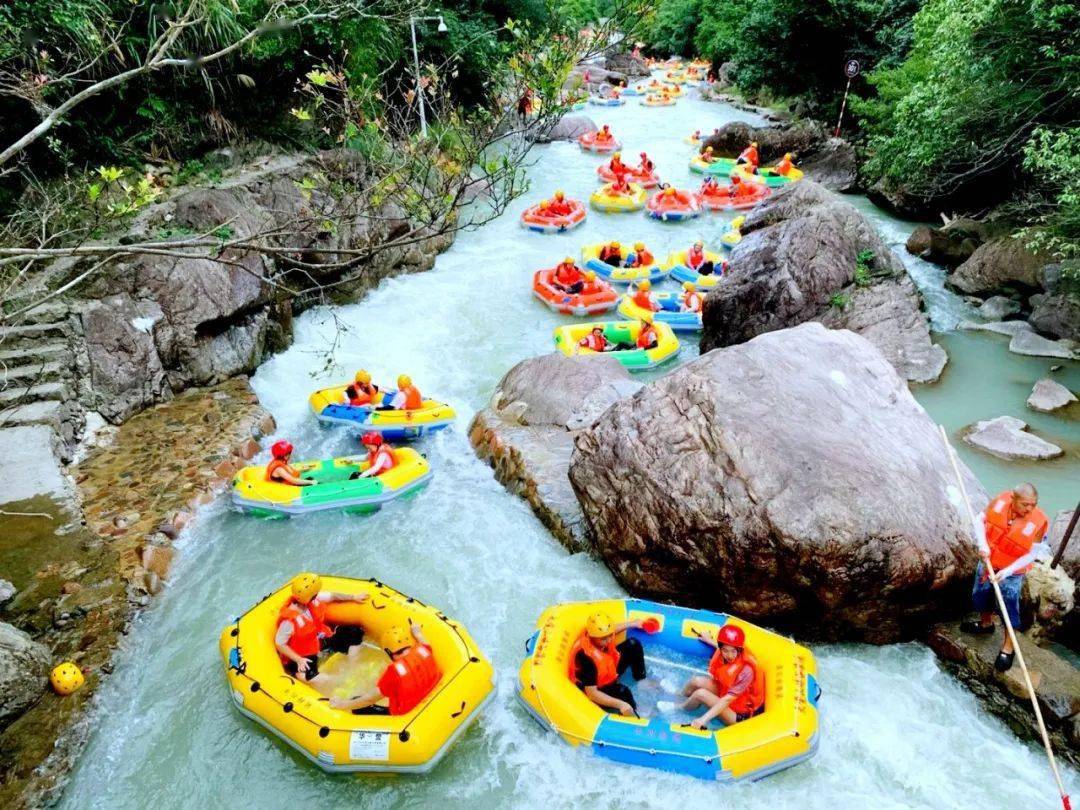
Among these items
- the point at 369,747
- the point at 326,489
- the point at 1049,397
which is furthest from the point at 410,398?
the point at 1049,397

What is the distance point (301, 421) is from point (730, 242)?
9920 mm

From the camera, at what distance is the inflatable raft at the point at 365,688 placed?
5.00 metres

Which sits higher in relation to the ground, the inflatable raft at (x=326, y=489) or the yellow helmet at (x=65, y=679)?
the yellow helmet at (x=65, y=679)

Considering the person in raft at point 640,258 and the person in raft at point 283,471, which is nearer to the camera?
the person in raft at point 283,471

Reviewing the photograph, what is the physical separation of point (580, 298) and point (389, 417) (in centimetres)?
497

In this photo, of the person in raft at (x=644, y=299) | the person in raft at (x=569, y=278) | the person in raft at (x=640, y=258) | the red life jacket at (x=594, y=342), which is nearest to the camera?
the red life jacket at (x=594, y=342)

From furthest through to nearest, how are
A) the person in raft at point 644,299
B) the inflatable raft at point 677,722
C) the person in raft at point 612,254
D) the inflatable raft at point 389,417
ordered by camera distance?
the person in raft at point 612,254, the person in raft at point 644,299, the inflatable raft at point 389,417, the inflatable raft at point 677,722

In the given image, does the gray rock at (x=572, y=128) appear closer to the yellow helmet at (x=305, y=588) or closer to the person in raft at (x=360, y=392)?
the person in raft at (x=360, y=392)

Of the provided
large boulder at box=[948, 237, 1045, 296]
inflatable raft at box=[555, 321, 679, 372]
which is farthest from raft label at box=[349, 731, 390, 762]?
large boulder at box=[948, 237, 1045, 296]

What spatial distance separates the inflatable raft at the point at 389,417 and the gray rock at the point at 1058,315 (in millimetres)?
8999

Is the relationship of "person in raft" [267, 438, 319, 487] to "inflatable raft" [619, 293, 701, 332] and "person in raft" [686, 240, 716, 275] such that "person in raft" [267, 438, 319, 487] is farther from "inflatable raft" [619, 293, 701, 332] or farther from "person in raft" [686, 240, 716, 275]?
"person in raft" [686, 240, 716, 275]

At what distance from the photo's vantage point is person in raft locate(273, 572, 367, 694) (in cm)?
576

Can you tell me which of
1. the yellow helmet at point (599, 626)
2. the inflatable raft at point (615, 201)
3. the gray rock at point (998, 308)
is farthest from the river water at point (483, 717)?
the inflatable raft at point (615, 201)

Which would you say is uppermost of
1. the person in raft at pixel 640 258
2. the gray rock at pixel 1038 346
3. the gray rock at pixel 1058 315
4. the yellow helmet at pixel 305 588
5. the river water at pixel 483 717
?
the gray rock at pixel 1058 315
